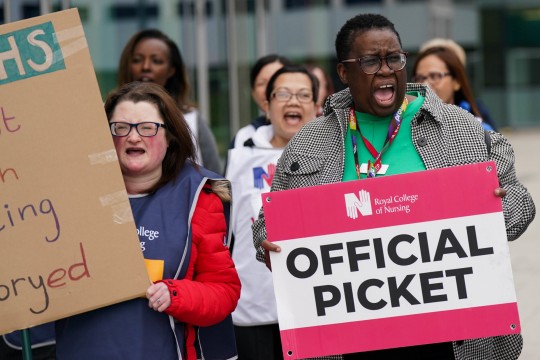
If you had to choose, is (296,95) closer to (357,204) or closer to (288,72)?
(288,72)

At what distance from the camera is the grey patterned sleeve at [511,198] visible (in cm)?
338

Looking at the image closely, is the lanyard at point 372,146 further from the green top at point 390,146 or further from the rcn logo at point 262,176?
the rcn logo at point 262,176

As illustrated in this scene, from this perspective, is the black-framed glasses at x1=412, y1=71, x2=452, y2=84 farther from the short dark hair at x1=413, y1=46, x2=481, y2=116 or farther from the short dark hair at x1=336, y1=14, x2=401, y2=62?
the short dark hair at x1=336, y1=14, x2=401, y2=62

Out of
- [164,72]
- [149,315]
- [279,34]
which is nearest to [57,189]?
[149,315]

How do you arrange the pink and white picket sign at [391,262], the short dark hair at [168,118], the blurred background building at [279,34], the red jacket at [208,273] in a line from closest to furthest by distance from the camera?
the pink and white picket sign at [391,262]
the red jacket at [208,273]
the short dark hair at [168,118]
the blurred background building at [279,34]

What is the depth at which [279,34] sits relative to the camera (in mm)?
17969

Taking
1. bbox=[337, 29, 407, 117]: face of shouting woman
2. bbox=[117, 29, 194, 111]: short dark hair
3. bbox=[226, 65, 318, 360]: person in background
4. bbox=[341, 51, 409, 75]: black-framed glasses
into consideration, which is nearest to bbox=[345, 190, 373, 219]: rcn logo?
bbox=[337, 29, 407, 117]: face of shouting woman

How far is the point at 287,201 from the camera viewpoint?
11.0 feet

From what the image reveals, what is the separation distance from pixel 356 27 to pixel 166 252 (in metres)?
1.02

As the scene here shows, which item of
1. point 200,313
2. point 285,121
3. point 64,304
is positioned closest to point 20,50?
point 64,304

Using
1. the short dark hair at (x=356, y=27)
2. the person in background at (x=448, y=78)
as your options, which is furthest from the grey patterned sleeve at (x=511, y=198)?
the person in background at (x=448, y=78)

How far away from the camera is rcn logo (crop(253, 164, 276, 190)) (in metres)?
5.11

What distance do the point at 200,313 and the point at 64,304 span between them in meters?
0.45

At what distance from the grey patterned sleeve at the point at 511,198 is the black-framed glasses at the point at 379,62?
1.43 feet
